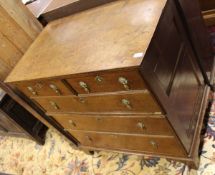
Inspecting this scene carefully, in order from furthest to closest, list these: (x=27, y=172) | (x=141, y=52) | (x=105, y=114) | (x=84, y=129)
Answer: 1. (x=27, y=172)
2. (x=84, y=129)
3. (x=105, y=114)
4. (x=141, y=52)

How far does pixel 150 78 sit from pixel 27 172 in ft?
5.60

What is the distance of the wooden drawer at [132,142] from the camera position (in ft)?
5.16

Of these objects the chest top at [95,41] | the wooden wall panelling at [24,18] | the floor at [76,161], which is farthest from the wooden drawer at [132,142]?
the wooden wall panelling at [24,18]

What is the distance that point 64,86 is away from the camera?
1.49m

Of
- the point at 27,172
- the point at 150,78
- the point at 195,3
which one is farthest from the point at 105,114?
the point at 27,172

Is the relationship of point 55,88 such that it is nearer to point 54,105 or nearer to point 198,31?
point 54,105

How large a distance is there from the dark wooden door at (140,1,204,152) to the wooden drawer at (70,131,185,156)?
0.07 meters

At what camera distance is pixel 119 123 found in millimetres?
1598

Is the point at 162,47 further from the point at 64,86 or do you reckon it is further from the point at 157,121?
the point at 64,86

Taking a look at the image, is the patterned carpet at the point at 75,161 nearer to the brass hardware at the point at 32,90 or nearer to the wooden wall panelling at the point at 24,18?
the brass hardware at the point at 32,90

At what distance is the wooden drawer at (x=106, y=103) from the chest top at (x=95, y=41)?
0.19m

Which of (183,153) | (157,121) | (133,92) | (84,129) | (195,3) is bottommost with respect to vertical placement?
(183,153)

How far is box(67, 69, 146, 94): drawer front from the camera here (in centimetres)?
122

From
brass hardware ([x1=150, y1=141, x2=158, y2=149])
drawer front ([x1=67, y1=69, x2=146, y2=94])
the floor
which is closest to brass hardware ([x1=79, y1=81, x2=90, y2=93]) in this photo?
drawer front ([x1=67, y1=69, x2=146, y2=94])
